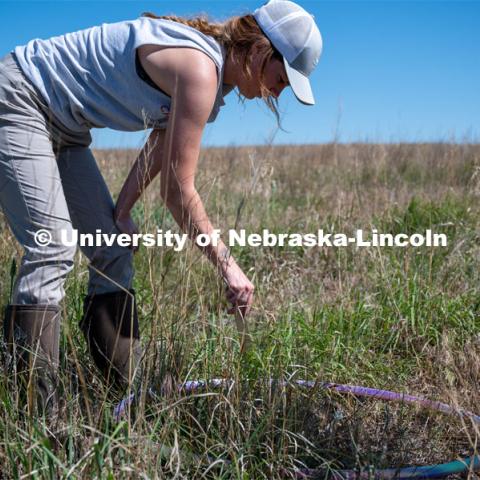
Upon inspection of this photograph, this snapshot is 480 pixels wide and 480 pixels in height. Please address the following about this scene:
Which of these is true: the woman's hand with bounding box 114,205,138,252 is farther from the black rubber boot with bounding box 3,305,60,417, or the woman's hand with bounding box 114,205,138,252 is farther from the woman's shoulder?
the woman's shoulder

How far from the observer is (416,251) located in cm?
360

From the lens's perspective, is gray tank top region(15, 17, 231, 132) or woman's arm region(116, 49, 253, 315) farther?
gray tank top region(15, 17, 231, 132)

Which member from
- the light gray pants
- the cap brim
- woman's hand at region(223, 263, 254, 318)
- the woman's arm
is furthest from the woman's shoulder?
woman's hand at region(223, 263, 254, 318)

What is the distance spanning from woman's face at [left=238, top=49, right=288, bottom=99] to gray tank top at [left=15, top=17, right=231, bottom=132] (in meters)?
0.08

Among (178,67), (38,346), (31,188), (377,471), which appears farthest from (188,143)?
(377,471)

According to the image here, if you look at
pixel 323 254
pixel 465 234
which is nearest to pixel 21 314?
pixel 323 254

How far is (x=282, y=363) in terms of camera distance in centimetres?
224

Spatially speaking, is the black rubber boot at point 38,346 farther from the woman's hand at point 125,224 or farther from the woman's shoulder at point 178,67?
the woman's shoulder at point 178,67

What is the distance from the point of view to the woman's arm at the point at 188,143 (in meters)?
1.70

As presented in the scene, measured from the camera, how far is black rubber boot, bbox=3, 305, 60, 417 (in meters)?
1.76

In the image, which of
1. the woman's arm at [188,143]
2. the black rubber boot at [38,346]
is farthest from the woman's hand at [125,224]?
the black rubber boot at [38,346]

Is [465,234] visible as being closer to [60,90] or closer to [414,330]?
[414,330]

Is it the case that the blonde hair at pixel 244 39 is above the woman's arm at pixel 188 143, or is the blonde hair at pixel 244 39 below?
above

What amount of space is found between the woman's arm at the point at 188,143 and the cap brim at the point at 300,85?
241 mm
